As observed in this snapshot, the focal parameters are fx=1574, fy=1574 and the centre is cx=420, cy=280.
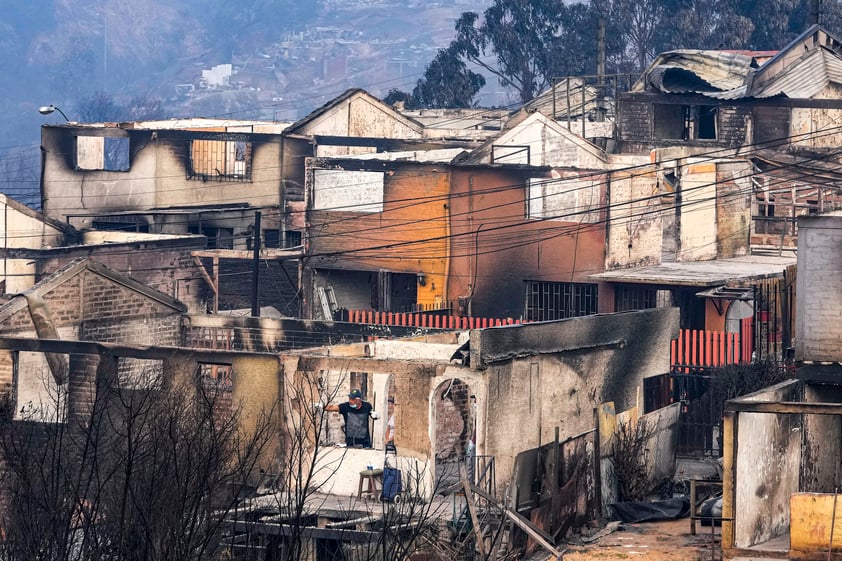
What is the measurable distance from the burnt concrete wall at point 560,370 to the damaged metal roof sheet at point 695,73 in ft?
69.4

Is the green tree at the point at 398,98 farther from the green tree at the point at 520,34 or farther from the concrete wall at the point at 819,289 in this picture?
the concrete wall at the point at 819,289

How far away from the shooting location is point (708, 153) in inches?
1545

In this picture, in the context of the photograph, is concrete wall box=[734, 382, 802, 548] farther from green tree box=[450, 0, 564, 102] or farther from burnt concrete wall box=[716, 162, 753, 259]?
green tree box=[450, 0, 564, 102]

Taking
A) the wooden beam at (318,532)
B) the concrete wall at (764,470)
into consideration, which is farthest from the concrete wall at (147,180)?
the wooden beam at (318,532)

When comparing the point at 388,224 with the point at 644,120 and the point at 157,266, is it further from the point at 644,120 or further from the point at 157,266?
the point at 644,120

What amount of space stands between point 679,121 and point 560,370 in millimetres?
24749

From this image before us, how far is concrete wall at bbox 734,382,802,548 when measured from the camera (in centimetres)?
1816

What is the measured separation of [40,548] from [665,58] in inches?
1360

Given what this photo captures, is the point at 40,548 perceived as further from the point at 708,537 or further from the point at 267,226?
the point at 267,226

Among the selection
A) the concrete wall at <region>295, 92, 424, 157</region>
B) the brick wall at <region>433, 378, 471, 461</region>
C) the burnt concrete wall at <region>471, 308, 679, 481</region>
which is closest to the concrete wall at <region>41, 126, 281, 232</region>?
the concrete wall at <region>295, 92, 424, 157</region>

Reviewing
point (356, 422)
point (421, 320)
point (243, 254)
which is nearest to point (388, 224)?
point (243, 254)

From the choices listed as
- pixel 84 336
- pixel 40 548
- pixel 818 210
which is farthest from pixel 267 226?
pixel 40 548

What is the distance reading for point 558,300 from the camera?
3769cm

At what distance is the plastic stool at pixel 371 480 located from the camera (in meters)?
20.2
